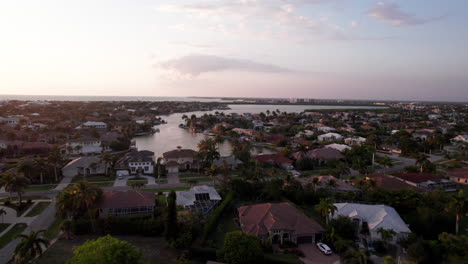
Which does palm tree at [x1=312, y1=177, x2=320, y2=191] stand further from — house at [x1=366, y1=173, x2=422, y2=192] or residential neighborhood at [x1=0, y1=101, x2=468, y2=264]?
house at [x1=366, y1=173, x2=422, y2=192]

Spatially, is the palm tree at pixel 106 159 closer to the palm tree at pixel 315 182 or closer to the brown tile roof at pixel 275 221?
the brown tile roof at pixel 275 221

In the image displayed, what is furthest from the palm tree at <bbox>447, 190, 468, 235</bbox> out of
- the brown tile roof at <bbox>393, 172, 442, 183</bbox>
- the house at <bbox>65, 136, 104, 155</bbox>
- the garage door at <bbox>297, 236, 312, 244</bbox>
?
the house at <bbox>65, 136, 104, 155</bbox>

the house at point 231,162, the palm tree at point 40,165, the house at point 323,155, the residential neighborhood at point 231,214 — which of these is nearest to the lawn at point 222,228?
the residential neighborhood at point 231,214

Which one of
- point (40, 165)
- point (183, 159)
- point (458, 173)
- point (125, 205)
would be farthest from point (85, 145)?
point (458, 173)

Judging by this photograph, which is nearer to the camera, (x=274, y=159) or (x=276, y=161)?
(x=276, y=161)

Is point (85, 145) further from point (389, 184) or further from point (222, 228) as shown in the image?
point (389, 184)
